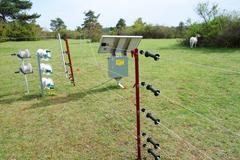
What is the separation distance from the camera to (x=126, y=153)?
2791mm

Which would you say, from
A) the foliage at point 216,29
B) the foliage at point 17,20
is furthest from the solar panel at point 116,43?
the foliage at point 17,20

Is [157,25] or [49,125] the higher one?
[157,25]

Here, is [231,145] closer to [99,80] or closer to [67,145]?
[67,145]

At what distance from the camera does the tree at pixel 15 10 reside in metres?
28.9

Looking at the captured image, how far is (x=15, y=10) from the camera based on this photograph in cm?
2986

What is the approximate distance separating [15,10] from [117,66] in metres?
28.7

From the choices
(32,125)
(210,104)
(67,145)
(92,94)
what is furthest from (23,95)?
(210,104)

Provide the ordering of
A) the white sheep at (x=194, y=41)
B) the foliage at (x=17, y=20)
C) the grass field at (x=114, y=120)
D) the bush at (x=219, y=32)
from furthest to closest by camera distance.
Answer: the foliage at (x=17, y=20)
the white sheep at (x=194, y=41)
the bush at (x=219, y=32)
the grass field at (x=114, y=120)

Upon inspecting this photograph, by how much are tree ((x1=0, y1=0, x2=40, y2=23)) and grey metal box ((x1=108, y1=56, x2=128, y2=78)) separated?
27750 millimetres

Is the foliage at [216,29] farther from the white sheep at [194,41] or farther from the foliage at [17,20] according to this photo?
the foliage at [17,20]

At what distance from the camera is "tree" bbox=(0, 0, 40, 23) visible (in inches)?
1136

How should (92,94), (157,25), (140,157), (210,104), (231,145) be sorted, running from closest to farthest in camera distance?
(140,157) < (231,145) < (210,104) < (92,94) < (157,25)

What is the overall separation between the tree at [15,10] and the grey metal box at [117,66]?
27750 mm

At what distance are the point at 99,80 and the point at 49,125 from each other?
3.07 meters
